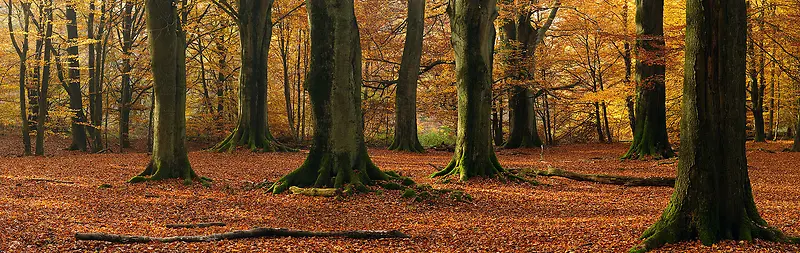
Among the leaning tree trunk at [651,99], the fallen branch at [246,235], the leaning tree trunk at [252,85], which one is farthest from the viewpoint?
the leaning tree trunk at [252,85]

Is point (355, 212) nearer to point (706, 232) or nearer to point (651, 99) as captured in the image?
point (706, 232)

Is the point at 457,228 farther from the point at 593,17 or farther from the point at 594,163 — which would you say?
the point at 593,17

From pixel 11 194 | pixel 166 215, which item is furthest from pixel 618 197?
pixel 11 194

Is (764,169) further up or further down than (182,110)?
further down

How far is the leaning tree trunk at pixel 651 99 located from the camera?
52.1 ft

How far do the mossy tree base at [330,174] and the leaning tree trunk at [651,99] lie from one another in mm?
9589

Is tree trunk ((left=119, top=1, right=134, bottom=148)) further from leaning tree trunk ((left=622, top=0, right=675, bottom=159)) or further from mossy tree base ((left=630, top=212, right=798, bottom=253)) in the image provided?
mossy tree base ((left=630, top=212, right=798, bottom=253))

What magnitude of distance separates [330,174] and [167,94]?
3635 millimetres

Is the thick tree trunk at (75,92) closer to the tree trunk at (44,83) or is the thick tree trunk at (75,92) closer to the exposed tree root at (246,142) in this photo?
the tree trunk at (44,83)

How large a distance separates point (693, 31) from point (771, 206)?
14.3ft

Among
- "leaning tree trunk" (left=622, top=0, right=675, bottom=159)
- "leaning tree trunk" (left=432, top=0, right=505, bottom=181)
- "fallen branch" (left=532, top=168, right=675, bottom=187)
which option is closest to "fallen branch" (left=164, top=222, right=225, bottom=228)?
"leaning tree trunk" (left=432, top=0, right=505, bottom=181)

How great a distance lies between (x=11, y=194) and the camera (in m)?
8.70

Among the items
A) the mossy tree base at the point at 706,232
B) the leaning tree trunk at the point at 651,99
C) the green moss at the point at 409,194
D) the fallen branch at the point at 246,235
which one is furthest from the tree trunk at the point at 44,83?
the mossy tree base at the point at 706,232

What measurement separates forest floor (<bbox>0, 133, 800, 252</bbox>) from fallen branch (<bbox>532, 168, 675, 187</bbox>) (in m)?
0.27
